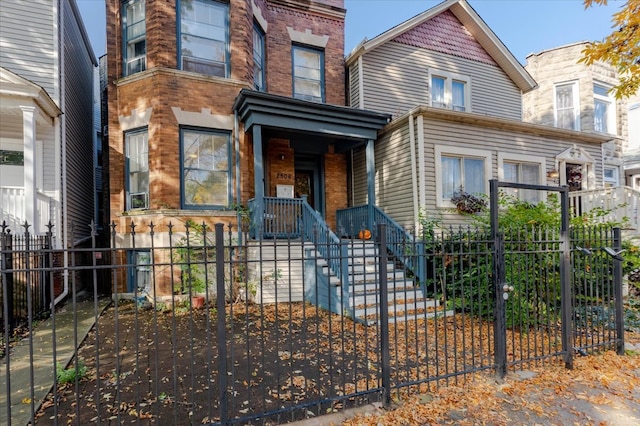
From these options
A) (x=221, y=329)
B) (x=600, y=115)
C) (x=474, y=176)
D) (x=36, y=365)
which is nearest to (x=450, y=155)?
(x=474, y=176)

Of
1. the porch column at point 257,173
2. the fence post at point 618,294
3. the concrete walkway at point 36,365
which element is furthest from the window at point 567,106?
the concrete walkway at point 36,365

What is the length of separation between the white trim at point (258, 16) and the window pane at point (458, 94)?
283 inches

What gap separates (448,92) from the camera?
12719 mm

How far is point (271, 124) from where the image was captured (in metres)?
8.73

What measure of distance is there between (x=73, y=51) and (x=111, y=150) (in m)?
4.57

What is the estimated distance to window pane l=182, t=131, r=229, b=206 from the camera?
29.3 feet

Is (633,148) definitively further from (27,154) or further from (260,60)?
(27,154)

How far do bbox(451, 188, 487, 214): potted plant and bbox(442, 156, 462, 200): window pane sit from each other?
189 mm

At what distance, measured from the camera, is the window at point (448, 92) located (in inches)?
498

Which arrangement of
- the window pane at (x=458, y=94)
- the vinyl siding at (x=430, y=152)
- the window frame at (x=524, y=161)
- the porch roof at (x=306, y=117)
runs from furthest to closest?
the window pane at (x=458, y=94) < the window frame at (x=524, y=161) < the vinyl siding at (x=430, y=152) < the porch roof at (x=306, y=117)

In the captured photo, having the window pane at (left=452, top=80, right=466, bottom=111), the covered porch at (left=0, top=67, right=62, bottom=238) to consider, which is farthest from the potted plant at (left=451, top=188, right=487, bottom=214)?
the covered porch at (left=0, top=67, right=62, bottom=238)

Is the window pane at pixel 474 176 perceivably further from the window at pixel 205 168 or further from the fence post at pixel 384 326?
the fence post at pixel 384 326

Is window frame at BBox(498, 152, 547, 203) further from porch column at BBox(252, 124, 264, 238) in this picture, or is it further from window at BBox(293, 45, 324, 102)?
porch column at BBox(252, 124, 264, 238)

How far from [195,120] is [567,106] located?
15.4m
